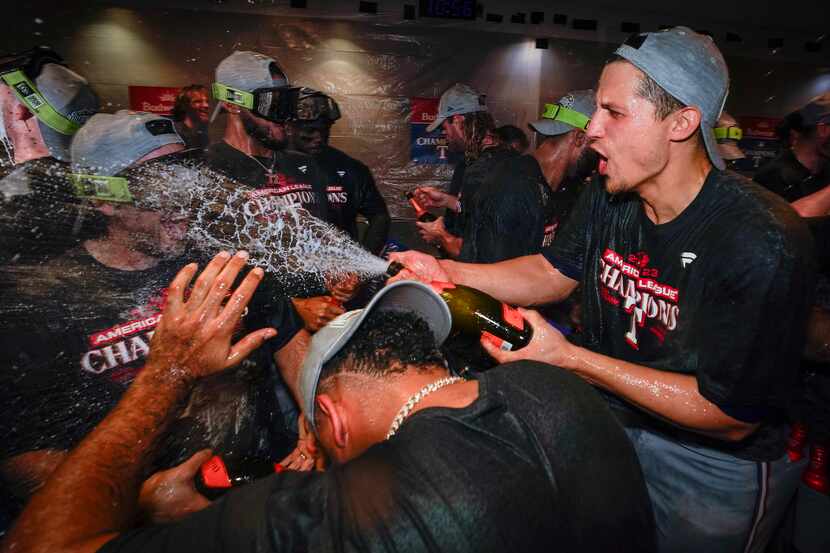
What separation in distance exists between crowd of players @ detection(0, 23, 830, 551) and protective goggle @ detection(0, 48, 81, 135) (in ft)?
0.04

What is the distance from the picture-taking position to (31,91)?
9.72 feet

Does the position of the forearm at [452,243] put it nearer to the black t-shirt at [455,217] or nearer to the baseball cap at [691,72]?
the black t-shirt at [455,217]

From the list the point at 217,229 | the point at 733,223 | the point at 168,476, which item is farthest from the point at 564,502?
the point at 217,229

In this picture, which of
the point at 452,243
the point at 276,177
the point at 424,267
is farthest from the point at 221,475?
the point at 452,243

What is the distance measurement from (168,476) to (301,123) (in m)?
4.01

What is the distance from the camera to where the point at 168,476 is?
183 centimetres

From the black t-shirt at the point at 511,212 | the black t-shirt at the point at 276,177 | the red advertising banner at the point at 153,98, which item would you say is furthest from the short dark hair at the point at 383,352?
the red advertising banner at the point at 153,98

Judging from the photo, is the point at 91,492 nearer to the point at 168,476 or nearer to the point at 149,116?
the point at 168,476

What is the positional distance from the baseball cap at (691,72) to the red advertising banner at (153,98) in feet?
24.9

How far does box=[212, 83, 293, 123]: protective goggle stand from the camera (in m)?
3.89

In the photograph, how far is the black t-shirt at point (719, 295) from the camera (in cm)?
170

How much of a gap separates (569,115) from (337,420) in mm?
4060

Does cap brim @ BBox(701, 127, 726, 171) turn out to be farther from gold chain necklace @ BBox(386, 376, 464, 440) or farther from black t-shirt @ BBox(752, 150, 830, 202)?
black t-shirt @ BBox(752, 150, 830, 202)

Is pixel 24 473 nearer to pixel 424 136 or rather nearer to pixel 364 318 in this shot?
pixel 364 318
